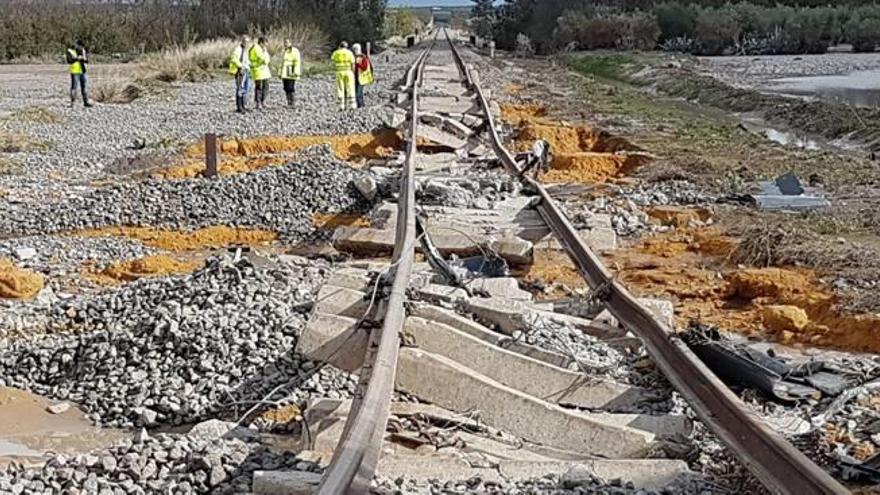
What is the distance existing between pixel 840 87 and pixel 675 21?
104 ft

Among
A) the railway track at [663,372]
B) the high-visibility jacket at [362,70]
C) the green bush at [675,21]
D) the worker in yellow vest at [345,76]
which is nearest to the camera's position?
the railway track at [663,372]

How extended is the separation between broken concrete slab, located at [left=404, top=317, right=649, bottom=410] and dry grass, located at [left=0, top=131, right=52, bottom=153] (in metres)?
14.8

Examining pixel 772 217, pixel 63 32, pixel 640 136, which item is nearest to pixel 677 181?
pixel 772 217

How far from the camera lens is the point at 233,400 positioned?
6.01 m

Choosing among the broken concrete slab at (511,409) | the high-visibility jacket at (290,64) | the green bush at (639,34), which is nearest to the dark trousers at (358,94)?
the high-visibility jacket at (290,64)

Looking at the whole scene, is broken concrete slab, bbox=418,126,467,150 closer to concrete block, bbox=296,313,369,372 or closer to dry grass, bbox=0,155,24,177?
dry grass, bbox=0,155,24,177

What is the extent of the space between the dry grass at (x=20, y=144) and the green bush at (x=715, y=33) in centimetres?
5165

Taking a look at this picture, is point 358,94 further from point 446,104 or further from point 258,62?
point 446,104

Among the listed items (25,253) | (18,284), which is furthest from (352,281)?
(25,253)

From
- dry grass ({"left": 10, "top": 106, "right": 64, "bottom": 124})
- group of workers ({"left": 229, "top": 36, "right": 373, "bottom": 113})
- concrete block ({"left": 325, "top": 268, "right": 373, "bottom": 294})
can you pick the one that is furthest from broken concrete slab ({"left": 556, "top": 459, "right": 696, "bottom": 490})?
dry grass ({"left": 10, "top": 106, "right": 64, "bottom": 124})

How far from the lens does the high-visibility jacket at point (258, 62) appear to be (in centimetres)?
2452

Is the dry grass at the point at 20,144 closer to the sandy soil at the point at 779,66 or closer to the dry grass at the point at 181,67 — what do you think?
the dry grass at the point at 181,67

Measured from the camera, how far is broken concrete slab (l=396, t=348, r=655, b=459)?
16.8 feet

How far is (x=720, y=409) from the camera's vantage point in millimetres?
5125
